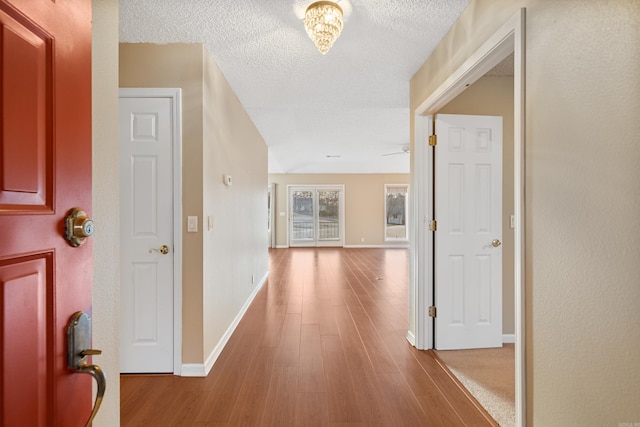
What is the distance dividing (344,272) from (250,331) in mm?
3183

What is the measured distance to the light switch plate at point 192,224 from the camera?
2.20 meters

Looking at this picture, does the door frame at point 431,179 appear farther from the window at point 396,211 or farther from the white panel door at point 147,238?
the window at point 396,211

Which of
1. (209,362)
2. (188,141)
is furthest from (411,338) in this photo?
(188,141)

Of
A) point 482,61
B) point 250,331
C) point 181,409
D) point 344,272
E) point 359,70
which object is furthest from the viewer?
point 344,272

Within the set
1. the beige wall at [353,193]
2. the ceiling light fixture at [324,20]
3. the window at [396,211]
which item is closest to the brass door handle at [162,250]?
the ceiling light fixture at [324,20]

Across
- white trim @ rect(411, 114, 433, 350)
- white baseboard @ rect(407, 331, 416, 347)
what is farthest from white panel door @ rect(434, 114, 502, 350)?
white baseboard @ rect(407, 331, 416, 347)

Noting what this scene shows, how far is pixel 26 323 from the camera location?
0.52 meters

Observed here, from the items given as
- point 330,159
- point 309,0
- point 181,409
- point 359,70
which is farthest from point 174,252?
point 330,159

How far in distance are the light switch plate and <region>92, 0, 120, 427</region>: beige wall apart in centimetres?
118

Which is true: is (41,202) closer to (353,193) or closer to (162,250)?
(162,250)

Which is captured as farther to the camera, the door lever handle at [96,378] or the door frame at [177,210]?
the door frame at [177,210]

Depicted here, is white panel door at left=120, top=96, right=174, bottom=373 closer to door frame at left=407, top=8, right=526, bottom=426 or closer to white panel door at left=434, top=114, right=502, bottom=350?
door frame at left=407, top=8, right=526, bottom=426

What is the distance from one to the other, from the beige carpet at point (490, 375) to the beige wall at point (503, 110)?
0.67 metres

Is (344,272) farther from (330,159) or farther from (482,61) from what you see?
(482,61)
